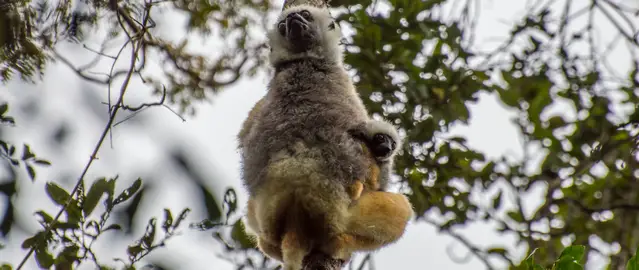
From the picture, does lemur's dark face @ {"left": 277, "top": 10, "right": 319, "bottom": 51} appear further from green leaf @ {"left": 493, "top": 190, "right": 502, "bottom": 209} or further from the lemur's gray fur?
green leaf @ {"left": 493, "top": 190, "right": 502, "bottom": 209}

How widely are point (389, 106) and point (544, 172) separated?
154 centimetres

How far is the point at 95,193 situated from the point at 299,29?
211 cm

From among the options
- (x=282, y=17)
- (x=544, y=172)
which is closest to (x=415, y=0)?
(x=282, y=17)

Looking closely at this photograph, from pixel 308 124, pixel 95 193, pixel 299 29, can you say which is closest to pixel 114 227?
pixel 95 193

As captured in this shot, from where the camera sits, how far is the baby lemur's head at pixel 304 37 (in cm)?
365

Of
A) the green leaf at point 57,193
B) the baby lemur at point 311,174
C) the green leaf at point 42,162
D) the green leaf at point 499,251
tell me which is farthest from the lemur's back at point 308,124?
the green leaf at point 499,251

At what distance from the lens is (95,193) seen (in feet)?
5.81

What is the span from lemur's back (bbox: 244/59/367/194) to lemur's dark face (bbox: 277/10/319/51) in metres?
0.29

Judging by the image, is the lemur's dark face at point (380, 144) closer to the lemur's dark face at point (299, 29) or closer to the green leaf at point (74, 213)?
the lemur's dark face at point (299, 29)

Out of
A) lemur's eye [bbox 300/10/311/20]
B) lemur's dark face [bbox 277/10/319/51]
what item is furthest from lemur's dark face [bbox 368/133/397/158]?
lemur's eye [bbox 300/10/311/20]

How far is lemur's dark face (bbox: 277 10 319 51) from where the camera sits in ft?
11.9

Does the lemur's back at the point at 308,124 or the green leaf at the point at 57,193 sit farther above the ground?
the lemur's back at the point at 308,124

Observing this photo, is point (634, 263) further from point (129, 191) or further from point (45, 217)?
point (45, 217)

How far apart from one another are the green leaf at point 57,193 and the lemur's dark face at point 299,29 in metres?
1.98
